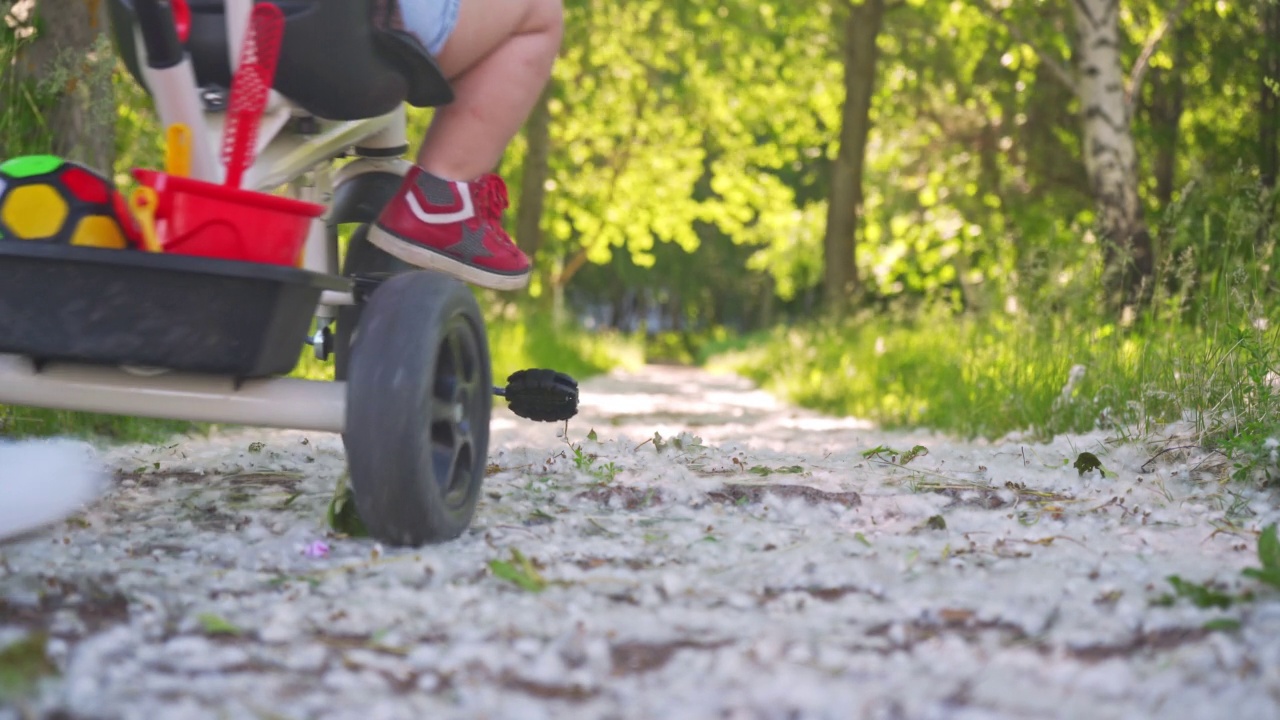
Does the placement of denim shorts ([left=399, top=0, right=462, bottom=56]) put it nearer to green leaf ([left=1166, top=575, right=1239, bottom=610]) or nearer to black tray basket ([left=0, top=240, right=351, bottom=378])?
black tray basket ([left=0, top=240, right=351, bottom=378])

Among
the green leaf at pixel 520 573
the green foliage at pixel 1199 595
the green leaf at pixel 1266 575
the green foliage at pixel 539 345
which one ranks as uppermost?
the green leaf at pixel 1266 575

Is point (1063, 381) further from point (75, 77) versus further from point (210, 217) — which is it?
point (75, 77)

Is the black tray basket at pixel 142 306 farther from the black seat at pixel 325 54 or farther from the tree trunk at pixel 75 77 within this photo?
the tree trunk at pixel 75 77

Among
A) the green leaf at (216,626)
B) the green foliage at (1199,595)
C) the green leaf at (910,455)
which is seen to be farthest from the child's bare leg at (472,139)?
the green foliage at (1199,595)

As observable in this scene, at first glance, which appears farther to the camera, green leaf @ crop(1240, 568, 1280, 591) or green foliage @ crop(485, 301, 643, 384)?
green foliage @ crop(485, 301, 643, 384)

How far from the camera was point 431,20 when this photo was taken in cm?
245

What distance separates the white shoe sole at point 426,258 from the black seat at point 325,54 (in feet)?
0.87

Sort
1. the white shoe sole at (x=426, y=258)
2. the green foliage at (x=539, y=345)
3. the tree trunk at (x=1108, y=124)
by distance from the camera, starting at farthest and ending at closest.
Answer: the green foliage at (x=539, y=345) < the tree trunk at (x=1108, y=124) < the white shoe sole at (x=426, y=258)

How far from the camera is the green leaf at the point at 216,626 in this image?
1.62 metres

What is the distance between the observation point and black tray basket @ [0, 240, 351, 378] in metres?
1.88

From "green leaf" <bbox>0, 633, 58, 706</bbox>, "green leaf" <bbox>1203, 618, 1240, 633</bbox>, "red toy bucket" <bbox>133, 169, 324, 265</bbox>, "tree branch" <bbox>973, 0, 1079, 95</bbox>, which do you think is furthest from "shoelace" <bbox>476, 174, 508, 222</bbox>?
"tree branch" <bbox>973, 0, 1079, 95</bbox>

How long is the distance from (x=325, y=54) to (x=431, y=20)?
0.92ft

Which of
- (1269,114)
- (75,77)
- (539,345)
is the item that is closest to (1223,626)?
(75,77)

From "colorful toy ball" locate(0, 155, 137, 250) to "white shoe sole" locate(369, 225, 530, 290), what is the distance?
0.61 metres
